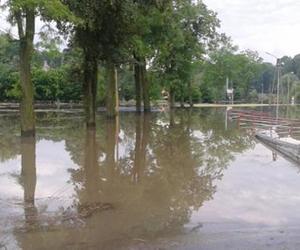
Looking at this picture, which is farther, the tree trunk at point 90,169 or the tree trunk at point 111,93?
the tree trunk at point 111,93

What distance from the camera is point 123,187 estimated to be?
11594mm

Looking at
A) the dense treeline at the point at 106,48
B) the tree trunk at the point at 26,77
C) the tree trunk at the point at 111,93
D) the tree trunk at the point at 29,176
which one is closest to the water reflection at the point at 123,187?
the tree trunk at the point at 29,176

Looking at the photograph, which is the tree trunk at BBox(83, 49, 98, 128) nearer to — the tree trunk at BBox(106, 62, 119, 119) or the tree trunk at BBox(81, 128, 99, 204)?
the tree trunk at BBox(81, 128, 99, 204)

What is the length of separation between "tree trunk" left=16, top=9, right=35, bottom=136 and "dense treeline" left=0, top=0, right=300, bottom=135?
0.04 m

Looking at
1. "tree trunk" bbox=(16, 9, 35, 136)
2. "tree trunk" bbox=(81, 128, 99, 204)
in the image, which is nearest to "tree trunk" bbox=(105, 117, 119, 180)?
"tree trunk" bbox=(81, 128, 99, 204)

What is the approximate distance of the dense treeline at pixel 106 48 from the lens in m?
22.0

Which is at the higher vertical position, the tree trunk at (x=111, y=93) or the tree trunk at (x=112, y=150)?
the tree trunk at (x=111, y=93)

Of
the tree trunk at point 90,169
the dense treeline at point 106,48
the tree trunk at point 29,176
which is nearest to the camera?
the tree trunk at point 29,176

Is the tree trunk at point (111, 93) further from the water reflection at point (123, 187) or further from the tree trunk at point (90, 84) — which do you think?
the water reflection at point (123, 187)

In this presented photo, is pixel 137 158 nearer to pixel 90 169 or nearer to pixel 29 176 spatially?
pixel 90 169

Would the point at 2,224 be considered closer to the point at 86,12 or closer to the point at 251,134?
the point at 86,12

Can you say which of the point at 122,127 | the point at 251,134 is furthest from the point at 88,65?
the point at 251,134

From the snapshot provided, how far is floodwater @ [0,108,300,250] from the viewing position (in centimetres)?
744

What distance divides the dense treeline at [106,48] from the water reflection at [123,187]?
409 cm
